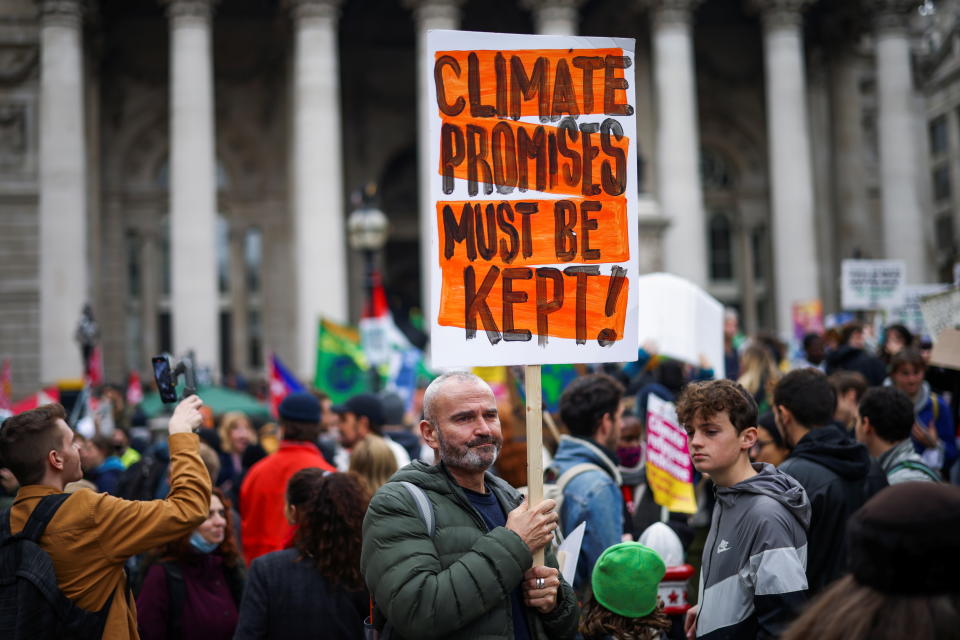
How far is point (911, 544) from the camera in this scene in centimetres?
236

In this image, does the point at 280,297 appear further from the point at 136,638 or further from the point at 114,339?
the point at 136,638

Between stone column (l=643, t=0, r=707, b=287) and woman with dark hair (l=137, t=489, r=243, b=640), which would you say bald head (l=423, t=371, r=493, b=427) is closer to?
woman with dark hair (l=137, t=489, r=243, b=640)

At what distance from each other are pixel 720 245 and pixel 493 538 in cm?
3405

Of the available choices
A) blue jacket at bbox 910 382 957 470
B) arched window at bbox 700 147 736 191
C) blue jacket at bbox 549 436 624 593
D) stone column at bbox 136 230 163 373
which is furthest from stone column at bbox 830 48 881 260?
blue jacket at bbox 549 436 624 593

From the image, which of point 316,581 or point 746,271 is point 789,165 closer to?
point 746,271

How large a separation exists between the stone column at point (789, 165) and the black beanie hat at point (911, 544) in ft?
92.1

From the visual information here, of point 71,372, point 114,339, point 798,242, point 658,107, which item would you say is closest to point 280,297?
point 114,339

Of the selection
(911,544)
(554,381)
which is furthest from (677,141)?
(911,544)

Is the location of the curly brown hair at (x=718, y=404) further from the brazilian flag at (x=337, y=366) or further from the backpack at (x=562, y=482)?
the brazilian flag at (x=337, y=366)

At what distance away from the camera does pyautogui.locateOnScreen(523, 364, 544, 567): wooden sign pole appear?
166 inches

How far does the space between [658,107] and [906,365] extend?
868 inches

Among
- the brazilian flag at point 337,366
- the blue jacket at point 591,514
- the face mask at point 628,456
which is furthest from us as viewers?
the brazilian flag at point 337,366

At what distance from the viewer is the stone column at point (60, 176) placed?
28109mm

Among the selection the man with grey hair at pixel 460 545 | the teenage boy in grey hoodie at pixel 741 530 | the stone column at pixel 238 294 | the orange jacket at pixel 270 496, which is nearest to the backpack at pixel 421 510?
the man with grey hair at pixel 460 545
